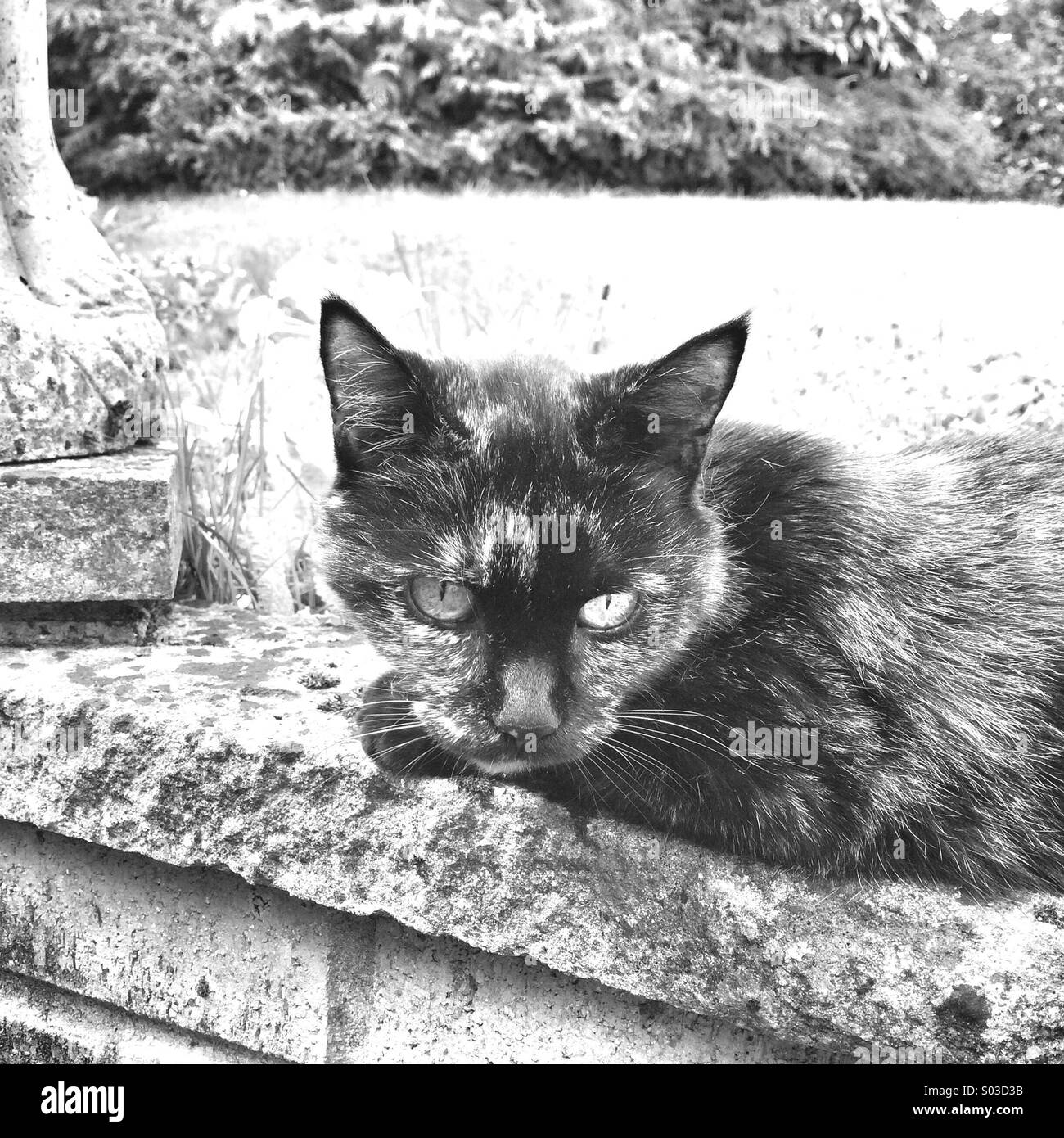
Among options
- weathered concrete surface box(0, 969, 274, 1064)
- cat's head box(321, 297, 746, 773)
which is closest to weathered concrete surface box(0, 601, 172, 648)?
weathered concrete surface box(0, 969, 274, 1064)

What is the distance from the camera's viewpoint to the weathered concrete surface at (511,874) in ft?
7.03

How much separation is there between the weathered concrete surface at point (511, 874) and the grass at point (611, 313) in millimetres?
925

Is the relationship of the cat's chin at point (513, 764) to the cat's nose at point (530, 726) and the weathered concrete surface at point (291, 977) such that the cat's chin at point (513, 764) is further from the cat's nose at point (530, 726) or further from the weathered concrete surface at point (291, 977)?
the weathered concrete surface at point (291, 977)

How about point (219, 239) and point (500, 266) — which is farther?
point (219, 239)

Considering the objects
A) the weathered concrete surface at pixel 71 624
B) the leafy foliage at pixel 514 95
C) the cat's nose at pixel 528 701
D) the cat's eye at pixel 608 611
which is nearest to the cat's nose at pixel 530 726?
the cat's nose at pixel 528 701

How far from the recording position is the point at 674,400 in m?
2.15

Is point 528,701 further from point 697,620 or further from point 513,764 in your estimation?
point 697,620

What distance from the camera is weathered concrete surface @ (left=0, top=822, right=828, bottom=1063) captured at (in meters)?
2.43

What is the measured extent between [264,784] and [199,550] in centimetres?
121

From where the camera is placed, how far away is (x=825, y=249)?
786 cm

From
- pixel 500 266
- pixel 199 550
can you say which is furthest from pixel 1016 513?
pixel 500 266

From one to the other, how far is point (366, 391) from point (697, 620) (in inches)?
31.1

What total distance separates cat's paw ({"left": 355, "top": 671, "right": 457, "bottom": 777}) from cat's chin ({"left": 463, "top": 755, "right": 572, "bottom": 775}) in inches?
7.3

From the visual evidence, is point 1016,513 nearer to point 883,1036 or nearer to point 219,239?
point 883,1036
